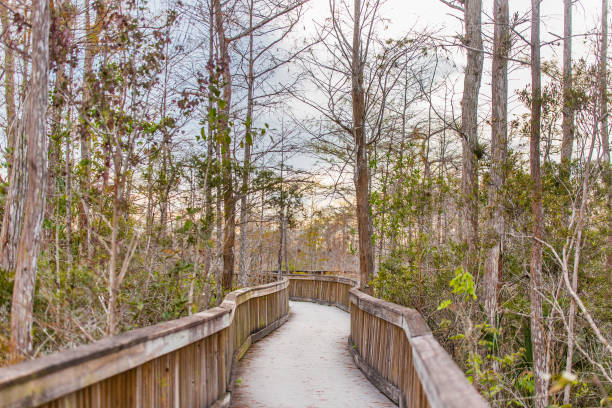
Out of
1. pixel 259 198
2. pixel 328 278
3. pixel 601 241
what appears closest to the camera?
pixel 601 241

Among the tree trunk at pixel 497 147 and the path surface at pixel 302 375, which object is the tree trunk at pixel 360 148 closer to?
the path surface at pixel 302 375

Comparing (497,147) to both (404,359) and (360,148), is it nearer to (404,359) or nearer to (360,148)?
(360,148)

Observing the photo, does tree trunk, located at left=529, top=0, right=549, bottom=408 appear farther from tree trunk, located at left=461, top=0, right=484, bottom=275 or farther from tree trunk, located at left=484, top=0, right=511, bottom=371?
tree trunk, located at left=461, top=0, right=484, bottom=275

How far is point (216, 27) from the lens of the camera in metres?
11.7

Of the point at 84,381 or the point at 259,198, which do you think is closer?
the point at 84,381

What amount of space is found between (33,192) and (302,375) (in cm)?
440

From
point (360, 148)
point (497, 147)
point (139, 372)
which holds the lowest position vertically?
point (139, 372)

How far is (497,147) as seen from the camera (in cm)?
961

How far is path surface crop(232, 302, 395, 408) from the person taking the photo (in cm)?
591

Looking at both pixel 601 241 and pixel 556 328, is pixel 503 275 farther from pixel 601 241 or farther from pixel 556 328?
pixel 601 241

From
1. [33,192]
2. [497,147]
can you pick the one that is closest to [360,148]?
[497,147]

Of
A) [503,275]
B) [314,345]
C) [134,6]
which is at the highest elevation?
[134,6]

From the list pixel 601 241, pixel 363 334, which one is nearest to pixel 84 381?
pixel 363 334

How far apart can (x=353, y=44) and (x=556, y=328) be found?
7.08m
